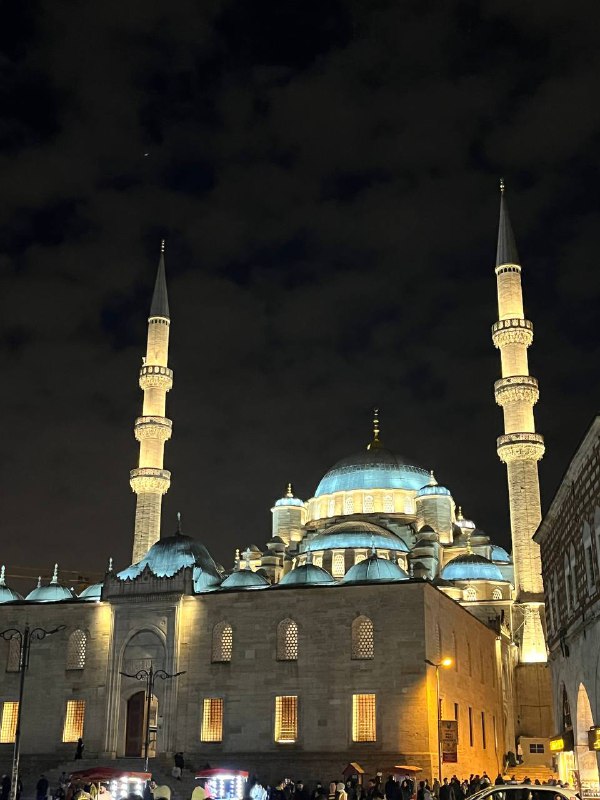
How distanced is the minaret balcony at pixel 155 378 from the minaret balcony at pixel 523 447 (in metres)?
16.2

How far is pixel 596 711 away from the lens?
17.7m

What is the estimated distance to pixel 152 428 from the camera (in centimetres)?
4569

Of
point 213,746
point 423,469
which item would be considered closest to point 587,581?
point 213,746

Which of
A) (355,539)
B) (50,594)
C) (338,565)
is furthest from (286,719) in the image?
(50,594)

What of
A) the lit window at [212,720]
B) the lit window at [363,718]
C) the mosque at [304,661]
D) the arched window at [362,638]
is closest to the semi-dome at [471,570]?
the mosque at [304,661]

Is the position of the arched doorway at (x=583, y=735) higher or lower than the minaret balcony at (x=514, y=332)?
lower

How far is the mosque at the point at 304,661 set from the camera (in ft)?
97.9

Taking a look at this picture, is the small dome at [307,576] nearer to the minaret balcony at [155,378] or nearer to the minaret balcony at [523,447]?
the minaret balcony at [523,447]

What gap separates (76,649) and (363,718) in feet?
34.0

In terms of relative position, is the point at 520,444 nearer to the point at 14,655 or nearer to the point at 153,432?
the point at 153,432

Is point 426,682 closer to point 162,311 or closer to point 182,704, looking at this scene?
point 182,704

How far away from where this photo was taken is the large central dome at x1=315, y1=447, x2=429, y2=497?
49.1 meters

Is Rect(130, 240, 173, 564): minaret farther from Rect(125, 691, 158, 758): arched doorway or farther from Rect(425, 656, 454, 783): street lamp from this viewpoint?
Rect(425, 656, 454, 783): street lamp

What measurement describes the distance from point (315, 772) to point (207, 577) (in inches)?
387
